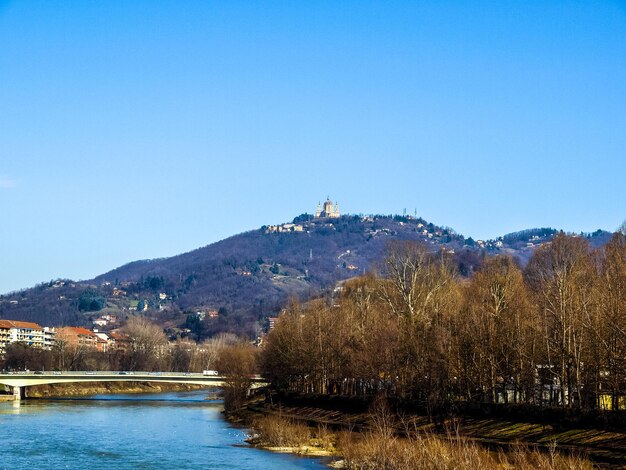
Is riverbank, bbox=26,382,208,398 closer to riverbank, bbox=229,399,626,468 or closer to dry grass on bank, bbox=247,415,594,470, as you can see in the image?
riverbank, bbox=229,399,626,468

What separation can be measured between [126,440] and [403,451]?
1288 inches

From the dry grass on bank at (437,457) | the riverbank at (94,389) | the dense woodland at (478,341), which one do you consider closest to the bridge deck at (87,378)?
the riverbank at (94,389)

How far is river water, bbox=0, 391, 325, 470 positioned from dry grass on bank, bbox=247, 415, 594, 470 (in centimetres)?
216

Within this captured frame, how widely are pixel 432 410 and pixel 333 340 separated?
25405 mm

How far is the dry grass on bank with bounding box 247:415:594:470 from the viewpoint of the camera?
116ft

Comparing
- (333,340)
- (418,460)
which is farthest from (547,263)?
(418,460)

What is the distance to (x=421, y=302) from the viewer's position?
297ft

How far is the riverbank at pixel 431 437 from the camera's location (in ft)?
136

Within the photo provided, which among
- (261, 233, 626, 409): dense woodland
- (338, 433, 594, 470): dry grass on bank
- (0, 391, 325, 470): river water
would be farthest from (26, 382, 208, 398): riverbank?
(338, 433, 594, 470): dry grass on bank

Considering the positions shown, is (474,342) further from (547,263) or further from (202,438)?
(547,263)

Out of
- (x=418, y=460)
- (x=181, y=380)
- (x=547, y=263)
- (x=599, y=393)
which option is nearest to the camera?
(x=418, y=460)

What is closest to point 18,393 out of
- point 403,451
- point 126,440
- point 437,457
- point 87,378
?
point 87,378

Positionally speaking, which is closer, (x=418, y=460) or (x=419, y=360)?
(x=418, y=460)

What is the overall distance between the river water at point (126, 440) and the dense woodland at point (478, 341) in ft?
35.7
